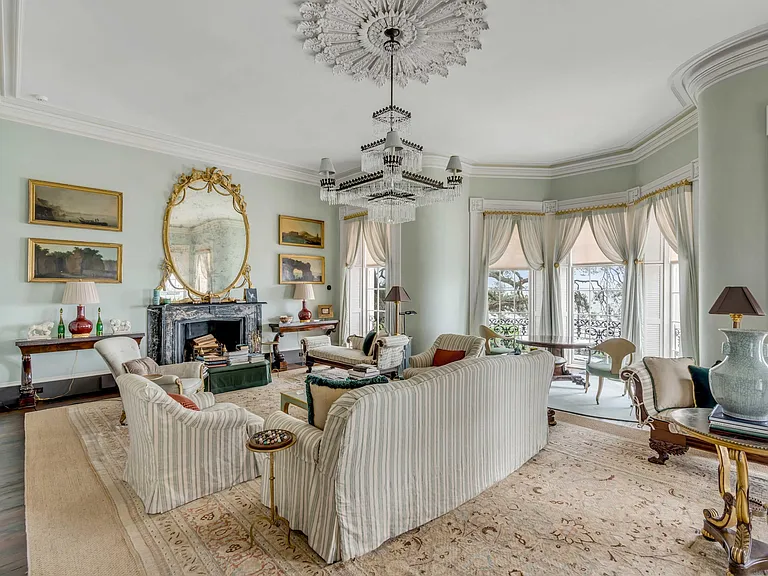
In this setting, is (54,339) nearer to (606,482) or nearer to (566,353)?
(606,482)

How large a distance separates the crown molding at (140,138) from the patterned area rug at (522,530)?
14.3 feet

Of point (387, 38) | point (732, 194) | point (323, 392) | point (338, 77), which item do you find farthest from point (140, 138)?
point (732, 194)

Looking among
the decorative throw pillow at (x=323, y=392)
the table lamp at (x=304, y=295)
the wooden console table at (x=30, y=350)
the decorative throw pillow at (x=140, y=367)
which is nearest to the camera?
the decorative throw pillow at (x=323, y=392)

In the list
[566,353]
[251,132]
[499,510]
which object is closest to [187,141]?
[251,132]

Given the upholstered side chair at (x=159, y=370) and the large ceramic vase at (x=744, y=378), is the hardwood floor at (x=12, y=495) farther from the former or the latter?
the large ceramic vase at (x=744, y=378)

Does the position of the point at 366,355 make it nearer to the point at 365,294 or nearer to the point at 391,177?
the point at 365,294

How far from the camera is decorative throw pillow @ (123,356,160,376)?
168 inches

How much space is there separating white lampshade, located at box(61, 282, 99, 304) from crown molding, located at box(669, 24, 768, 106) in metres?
7.10

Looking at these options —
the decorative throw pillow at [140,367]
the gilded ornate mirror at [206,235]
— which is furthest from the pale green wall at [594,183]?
the decorative throw pillow at [140,367]

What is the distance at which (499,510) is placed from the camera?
8.97 feet

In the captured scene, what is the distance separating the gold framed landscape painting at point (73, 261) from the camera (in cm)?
521

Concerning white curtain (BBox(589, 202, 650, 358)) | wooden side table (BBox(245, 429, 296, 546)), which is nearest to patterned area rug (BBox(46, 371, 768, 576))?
wooden side table (BBox(245, 429, 296, 546))

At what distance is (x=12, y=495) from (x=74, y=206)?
3.91 metres

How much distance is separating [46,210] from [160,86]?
7.72ft
